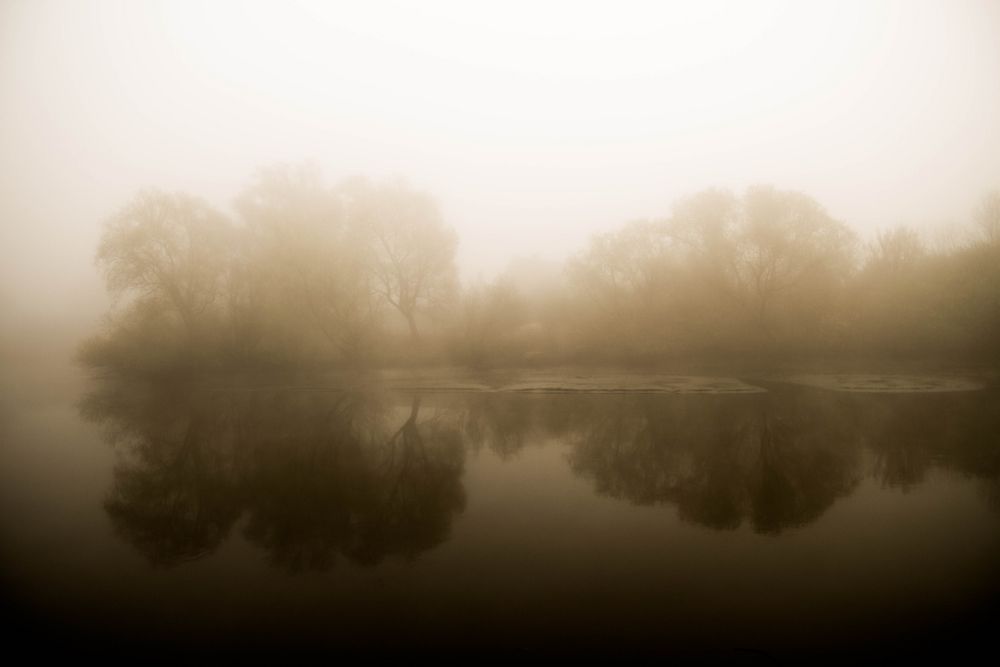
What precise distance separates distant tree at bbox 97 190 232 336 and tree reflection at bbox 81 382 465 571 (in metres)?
17.4

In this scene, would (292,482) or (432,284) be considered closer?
(292,482)

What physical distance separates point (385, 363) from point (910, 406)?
29.5m

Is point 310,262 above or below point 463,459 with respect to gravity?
above

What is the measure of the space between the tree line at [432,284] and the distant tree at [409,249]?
0.11 m

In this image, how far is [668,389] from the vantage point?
71.4 feet

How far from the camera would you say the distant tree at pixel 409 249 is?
35.0 m

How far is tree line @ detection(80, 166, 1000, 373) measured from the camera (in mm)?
30906

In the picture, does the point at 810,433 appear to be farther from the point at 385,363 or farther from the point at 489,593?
the point at 385,363

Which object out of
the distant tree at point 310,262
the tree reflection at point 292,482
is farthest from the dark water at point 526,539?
the distant tree at point 310,262

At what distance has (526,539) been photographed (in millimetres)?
7766

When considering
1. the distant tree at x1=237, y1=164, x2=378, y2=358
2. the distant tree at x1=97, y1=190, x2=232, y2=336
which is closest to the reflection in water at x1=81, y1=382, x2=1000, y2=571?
the distant tree at x1=237, y1=164, x2=378, y2=358

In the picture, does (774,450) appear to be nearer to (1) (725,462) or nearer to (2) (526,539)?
(1) (725,462)

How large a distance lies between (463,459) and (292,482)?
4201 millimetres

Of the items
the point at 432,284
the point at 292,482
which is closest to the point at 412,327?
the point at 432,284
